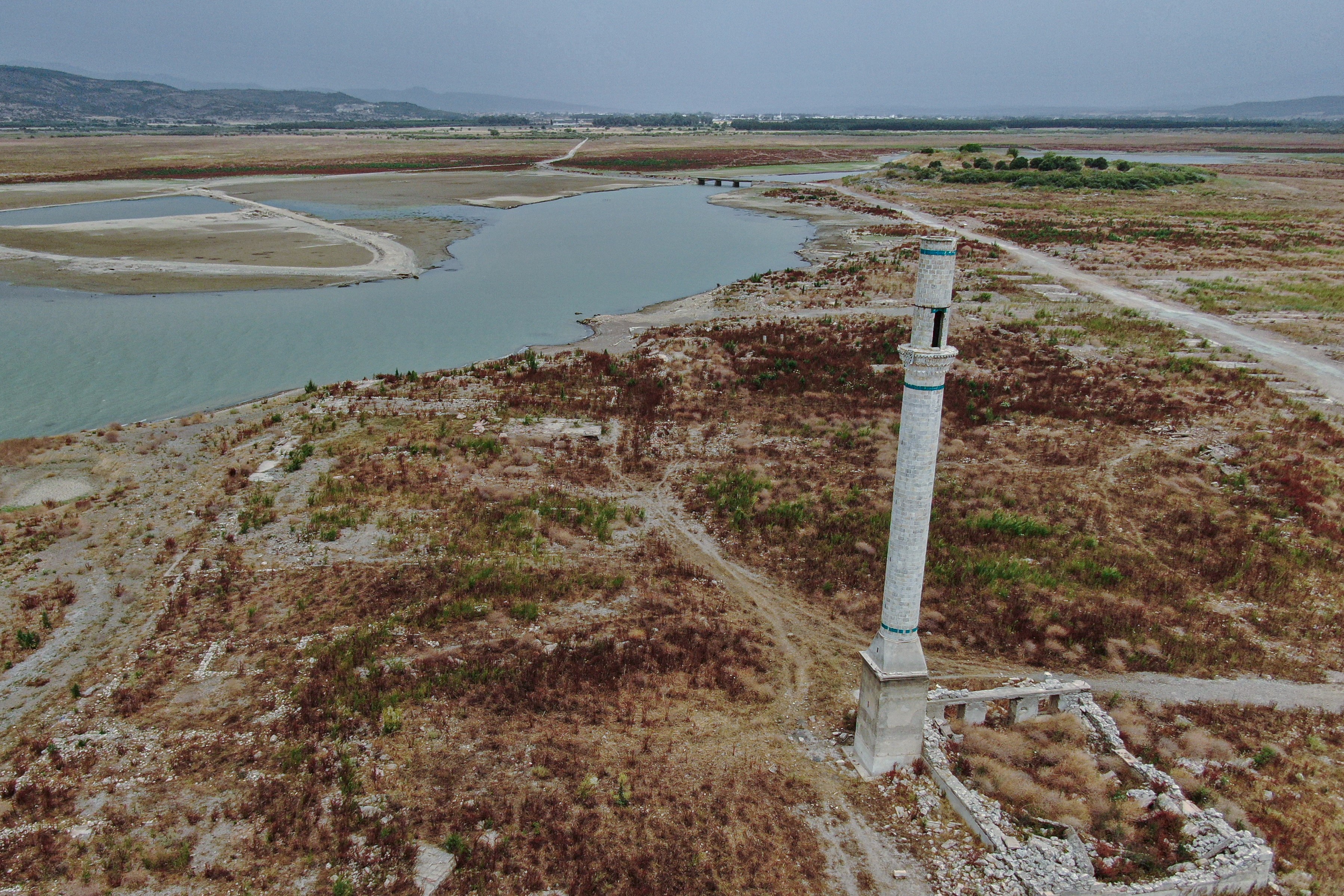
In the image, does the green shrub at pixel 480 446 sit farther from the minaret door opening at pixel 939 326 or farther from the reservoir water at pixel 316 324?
the minaret door opening at pixel 939 326

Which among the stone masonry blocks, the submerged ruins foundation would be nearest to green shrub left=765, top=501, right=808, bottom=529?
the submerged ruins foundation

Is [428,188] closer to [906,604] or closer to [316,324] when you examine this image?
[316,324]

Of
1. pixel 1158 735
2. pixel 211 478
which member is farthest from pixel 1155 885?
pixel 211 478

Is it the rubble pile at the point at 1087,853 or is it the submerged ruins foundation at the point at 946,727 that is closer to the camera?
the rubble pile at the point at 1087,853

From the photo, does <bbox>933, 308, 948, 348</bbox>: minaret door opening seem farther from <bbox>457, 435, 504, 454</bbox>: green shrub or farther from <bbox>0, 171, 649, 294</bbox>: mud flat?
<bbox>0, 171, 649, 294</bbox>: mud flat

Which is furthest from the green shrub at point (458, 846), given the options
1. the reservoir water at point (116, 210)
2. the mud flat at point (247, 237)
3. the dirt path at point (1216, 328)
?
the reservoir water at point (116, 210)

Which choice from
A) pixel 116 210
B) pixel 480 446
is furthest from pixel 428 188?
pixel 480 446
